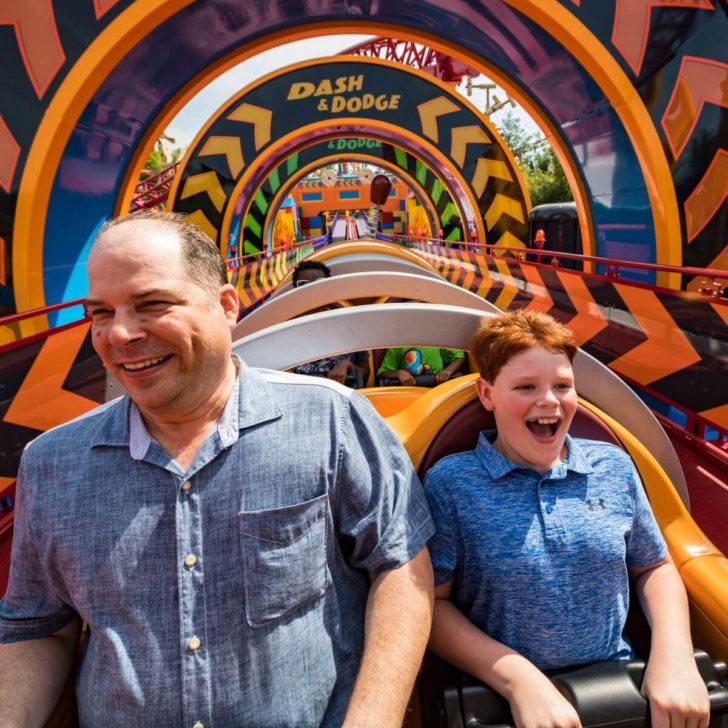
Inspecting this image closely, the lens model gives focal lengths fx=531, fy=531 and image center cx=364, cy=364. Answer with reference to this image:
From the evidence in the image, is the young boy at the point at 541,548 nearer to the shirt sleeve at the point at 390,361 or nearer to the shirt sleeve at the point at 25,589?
the shirt sleeve at the point at 25,589

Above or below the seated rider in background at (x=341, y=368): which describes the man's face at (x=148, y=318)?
above

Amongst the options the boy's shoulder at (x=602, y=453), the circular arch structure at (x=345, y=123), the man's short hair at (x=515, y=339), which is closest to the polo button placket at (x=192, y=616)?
the man's short hair at (x=515, y=339)

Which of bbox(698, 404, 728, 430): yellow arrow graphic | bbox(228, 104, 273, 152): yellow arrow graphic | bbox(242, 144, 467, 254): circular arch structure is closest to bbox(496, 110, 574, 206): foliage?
bbox(242, 144, 467, 254): circular arch structure

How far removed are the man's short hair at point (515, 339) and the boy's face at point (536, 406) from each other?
2 centimetres

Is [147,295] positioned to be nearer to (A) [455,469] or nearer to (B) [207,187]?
(A) [455,469]

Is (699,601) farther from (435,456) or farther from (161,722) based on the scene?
(161,722)

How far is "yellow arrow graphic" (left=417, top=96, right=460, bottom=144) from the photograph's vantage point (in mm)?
11258

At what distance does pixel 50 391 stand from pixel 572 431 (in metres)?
3.16

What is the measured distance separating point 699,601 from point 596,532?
1.18 ft

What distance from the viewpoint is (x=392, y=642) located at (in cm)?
108

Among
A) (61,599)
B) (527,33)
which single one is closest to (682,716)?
(61,599)

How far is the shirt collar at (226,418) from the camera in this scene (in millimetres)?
1083

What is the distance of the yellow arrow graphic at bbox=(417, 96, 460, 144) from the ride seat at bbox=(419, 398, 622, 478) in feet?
36.6

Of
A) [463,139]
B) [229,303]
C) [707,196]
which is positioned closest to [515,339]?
[229,303]
